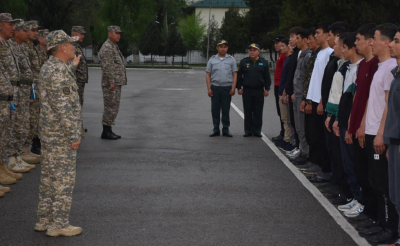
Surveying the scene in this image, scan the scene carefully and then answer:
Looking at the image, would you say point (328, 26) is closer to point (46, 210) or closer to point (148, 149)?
point (148, 149)

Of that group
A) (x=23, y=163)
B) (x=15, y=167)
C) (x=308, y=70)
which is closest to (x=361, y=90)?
(x=308, y=70)

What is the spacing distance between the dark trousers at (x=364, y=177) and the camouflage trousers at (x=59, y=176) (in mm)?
3033

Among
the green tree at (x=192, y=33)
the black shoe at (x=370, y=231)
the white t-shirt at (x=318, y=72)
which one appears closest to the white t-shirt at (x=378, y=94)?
the black shoe at (x=370, y=231)

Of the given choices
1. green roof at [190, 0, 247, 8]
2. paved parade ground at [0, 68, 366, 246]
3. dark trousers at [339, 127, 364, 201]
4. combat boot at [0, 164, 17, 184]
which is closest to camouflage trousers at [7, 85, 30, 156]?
paved parade ground at [0, 68, 366, 246]

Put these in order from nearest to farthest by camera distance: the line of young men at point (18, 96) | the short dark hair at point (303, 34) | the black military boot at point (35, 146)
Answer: the line of young men at point (18, 96)
the short dark hair at point (303, 34)
the black military boot at point (35, 146)

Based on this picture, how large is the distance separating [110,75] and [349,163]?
22.8 feet

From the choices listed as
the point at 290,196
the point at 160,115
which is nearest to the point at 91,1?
the point at 160,115

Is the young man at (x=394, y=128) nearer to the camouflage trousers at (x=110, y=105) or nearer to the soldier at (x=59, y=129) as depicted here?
the soldier at (x=59, y=129)

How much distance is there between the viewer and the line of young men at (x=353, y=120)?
5992mm

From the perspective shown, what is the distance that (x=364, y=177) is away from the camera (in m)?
6.80

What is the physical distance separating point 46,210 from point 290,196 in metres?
3.17

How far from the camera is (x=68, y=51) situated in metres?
6.34

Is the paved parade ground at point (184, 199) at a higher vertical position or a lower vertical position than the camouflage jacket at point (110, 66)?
lower

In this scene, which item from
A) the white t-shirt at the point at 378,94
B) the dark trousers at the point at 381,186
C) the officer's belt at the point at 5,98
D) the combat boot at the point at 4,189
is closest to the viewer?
the white t-shirt at the point at 378,94
